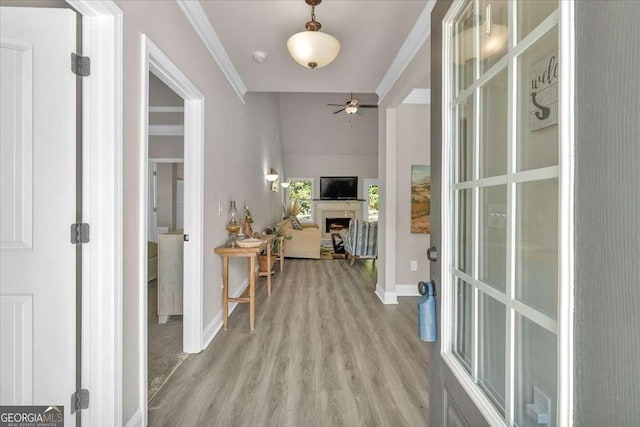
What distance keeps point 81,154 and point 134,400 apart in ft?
4.15

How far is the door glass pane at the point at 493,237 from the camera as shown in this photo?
33.6 inches

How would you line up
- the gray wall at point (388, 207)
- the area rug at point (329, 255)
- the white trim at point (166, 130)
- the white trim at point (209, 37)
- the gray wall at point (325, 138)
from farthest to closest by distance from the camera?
the gray wall at point (325, 138) → the area rug at point (329, 255) → the white trim at point (166, 130) → the gray wall at point (388, 207) → the white trim at point (209, 37)

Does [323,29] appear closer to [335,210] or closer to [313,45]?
[313,45]

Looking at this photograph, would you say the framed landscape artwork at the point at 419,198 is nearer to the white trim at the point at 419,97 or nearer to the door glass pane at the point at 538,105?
the white trim at the point at 419,97

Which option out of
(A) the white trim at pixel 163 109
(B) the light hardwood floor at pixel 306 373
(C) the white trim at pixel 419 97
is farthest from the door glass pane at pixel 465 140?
(A) the white trim at pixel 163 109

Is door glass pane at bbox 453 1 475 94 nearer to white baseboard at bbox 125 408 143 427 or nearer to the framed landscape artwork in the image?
white baseboard at bbox 125 408 143 427

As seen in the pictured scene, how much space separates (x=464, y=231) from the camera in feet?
3.48

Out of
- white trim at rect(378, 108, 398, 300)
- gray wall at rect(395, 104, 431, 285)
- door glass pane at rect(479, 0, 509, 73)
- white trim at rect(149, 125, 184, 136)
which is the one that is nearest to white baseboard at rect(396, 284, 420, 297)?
gray wall at rect(395, 104, 431, 285)

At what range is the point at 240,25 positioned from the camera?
2.47m

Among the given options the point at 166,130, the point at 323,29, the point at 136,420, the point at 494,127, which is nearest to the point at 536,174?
the point at 494,127

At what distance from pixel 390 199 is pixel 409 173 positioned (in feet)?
1.80

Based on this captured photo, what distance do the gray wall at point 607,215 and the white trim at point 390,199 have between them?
3325 mm

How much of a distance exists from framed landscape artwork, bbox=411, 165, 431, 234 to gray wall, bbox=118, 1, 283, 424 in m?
2.33

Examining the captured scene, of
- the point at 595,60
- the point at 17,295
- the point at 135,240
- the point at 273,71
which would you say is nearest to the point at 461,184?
the point at 595,60
